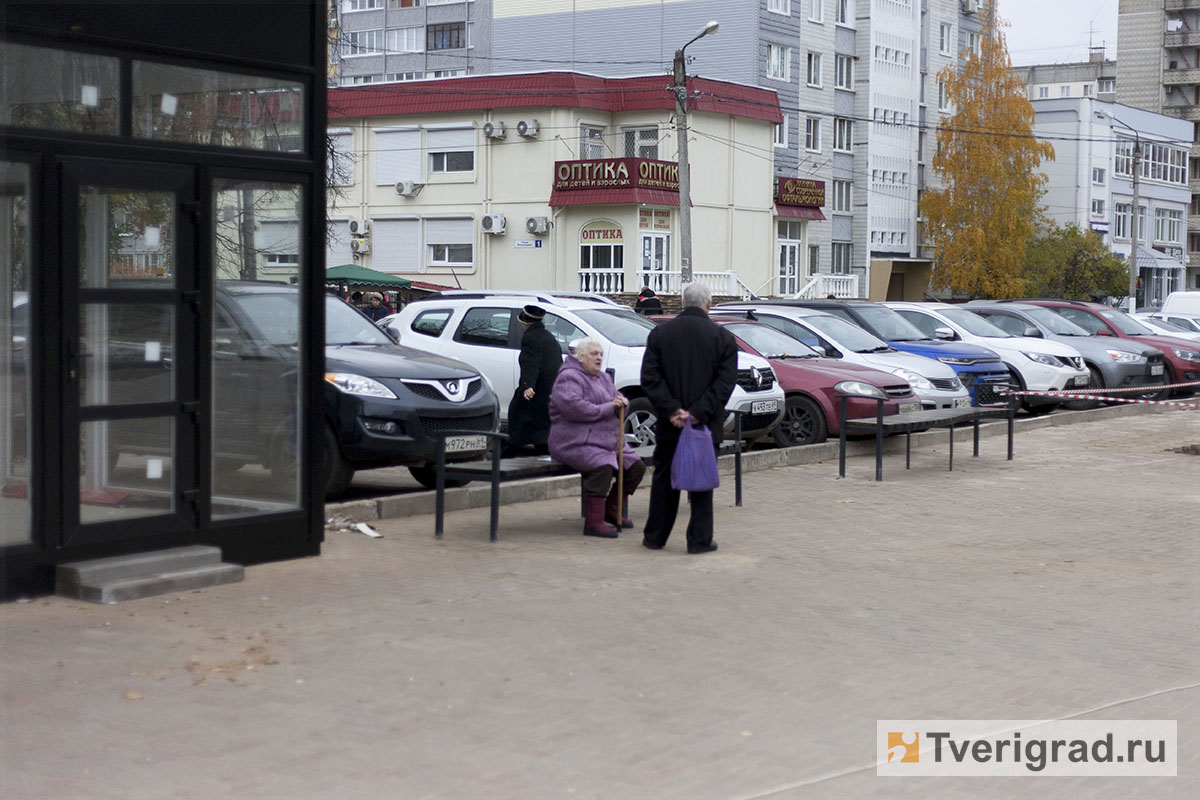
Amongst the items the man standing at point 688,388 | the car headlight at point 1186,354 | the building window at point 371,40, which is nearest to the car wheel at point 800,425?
the man standing at point 688,388

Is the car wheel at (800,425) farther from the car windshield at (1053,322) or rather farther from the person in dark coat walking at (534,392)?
the car windshield at (1053,322)

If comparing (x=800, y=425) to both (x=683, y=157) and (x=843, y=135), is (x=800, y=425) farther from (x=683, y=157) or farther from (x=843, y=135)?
(x=843, y=135)

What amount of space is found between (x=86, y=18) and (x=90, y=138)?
0.64 metres

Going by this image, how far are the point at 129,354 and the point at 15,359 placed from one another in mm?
684

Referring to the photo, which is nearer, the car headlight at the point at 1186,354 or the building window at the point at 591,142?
the car headlight at the point at 1186,354

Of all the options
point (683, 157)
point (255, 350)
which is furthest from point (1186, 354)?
point (255, 350)

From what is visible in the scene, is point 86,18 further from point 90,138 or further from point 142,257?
point 142,257

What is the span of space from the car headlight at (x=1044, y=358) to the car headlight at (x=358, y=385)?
1317 cm

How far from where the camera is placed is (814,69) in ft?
194

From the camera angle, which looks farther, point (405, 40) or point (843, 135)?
point (405, 40)

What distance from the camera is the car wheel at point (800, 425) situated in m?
16.3

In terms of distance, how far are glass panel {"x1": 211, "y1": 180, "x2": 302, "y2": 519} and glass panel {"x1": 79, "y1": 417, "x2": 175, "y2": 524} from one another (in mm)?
342

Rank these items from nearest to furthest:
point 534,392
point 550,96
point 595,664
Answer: point 595,664, point 534,392, point 550,96

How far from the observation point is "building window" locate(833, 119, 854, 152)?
201 ft
